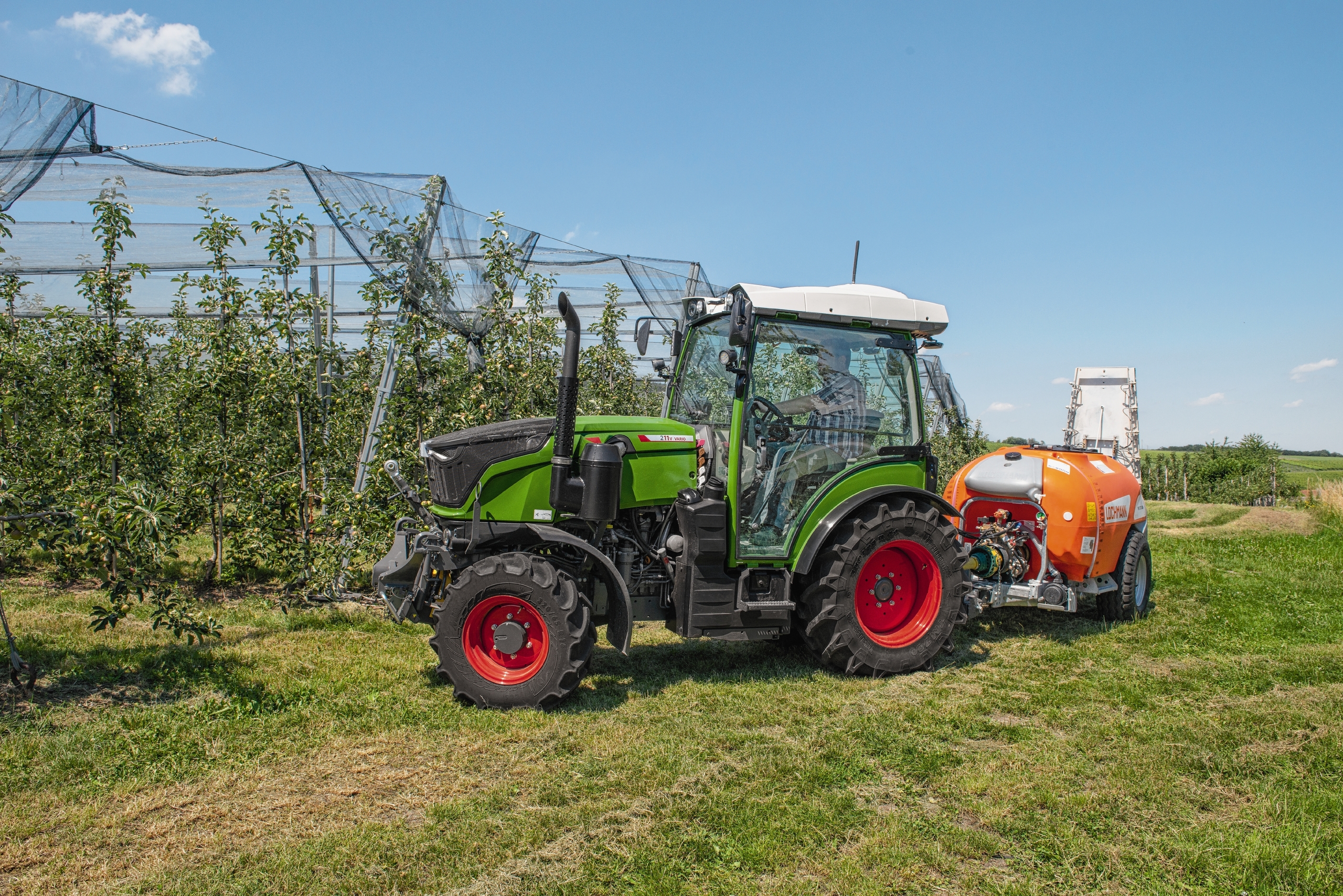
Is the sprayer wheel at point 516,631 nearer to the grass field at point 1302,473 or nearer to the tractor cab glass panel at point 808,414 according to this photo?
the tractor cab glass panel at point 808,414

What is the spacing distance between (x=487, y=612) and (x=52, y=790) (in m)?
Answer: 1.98

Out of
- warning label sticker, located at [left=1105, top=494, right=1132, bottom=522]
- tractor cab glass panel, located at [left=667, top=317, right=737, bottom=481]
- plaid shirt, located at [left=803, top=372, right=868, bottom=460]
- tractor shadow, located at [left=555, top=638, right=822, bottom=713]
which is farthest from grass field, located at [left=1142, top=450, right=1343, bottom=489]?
tractor cab glass panel, located at [left=667, top=317, right=737, bottom=481]

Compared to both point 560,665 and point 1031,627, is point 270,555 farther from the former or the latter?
point 1031,627

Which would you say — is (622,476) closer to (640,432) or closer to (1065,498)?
(640,432)

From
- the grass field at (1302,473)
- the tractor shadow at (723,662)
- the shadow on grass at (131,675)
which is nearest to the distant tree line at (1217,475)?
the grass field at (1302,473)

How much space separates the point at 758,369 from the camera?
5.01 meters

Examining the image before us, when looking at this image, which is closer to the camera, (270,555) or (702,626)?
(702,626)

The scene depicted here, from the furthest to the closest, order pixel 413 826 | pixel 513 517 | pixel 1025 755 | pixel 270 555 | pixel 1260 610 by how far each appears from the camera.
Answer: pixel 1260 610
pixel 270 555
pixel 513 517
pixel 1025 755
pixel 413 826

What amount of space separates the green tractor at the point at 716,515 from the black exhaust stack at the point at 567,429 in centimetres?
1

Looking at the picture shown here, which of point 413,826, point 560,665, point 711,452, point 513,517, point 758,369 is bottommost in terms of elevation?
point 413,826

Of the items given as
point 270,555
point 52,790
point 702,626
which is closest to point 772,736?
point 702,626

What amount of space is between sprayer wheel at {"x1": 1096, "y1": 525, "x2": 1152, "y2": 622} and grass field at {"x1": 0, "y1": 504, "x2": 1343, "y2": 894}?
115 centimetres

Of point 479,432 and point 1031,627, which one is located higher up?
point 479,432

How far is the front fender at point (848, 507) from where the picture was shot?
4.98 meters
